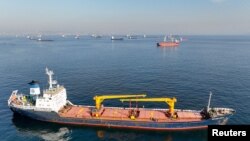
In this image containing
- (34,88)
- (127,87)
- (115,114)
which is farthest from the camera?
(127,87)

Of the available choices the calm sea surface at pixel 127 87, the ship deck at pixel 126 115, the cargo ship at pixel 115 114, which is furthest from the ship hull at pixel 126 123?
the calm sea surface at pixel 127 87

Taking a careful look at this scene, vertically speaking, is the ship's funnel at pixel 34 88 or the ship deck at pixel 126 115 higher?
the ship's funnel at pixel 34 88

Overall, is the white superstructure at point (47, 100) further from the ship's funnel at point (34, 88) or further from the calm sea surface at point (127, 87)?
the calm sea surface at point (127, 87)

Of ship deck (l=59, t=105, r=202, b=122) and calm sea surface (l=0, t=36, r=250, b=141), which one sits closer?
calm sea surface (l=0, t=36, r=250, b=141)

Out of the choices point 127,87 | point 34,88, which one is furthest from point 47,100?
point 127,87

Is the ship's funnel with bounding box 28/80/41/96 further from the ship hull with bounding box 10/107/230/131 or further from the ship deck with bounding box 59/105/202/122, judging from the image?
the ship deck with bounding box 59/105/202/122

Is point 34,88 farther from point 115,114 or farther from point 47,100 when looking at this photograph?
point 115,114

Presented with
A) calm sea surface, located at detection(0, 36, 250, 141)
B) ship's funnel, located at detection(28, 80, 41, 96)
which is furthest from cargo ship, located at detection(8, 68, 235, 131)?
calm sea surface, located at detection(0, 36, 250, 141)
